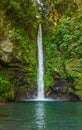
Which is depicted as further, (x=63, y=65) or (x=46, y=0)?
(x=46, y=0)

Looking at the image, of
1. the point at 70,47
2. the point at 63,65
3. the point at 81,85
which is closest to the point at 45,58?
the point at 63,65

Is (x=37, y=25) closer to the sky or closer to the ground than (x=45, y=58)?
closer to the sky

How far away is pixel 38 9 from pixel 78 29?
19.1 metres

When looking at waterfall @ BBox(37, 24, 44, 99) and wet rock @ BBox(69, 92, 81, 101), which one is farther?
waterfall @ BBox(37, 24, 44, 99)

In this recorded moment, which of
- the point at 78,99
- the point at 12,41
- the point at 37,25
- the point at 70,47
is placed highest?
the point at 37,25

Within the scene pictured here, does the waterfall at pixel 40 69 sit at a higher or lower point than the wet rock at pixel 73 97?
higher

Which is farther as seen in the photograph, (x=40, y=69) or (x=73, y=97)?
(x=40, y=69)

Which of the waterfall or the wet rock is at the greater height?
the waterfall

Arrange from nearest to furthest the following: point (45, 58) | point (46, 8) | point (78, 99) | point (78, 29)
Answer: point (78, 29) → point (78, 99) → point (45, 58) → point (46, 8)

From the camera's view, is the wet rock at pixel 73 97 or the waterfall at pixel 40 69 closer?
the wet rock at pixel 73 97

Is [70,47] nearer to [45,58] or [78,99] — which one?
[78,99]

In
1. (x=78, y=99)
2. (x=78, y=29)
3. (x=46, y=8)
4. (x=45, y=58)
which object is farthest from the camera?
(x=46, y=8)

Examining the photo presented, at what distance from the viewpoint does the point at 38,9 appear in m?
46.1

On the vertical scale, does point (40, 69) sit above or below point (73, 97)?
above
